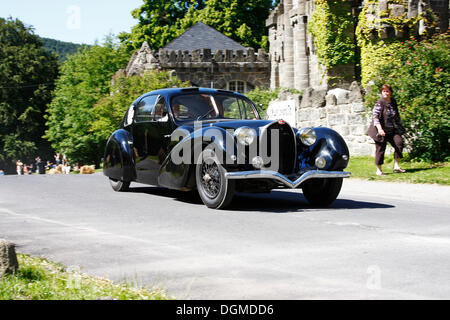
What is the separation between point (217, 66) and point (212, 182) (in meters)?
35.5

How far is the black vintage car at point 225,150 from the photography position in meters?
8.76

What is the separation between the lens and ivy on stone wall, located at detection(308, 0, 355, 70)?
34094mm

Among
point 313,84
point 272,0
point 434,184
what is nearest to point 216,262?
point 434,184

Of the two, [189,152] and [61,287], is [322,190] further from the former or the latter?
[61,287]

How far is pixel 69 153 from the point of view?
1839 inches

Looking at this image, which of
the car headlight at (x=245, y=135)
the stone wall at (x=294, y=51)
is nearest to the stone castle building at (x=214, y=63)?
the stone wall at (x=294, y=51)

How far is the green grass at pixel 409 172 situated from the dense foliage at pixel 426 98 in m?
0.51

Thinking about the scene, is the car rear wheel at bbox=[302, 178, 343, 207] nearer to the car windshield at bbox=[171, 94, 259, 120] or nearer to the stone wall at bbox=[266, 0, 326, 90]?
the car windshield at bbox=[171, 94, 259, 120]

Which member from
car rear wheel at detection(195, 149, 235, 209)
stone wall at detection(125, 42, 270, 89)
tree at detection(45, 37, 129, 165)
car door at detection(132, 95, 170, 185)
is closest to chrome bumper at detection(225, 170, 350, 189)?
car rear wheel at detection(195, 149, 235, 209)

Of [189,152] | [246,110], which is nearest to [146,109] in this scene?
Result: [246,110]

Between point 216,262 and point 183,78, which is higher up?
point 183,78

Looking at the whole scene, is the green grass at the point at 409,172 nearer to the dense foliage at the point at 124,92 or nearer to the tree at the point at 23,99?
the dense foliage at the point at 124,92

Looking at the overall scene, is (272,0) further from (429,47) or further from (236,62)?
(429,47)
